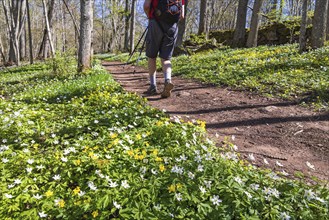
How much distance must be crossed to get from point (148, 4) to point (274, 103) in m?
3.27

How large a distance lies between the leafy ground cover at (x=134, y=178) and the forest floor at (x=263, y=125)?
485 mm

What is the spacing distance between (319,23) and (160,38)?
7.20 meters

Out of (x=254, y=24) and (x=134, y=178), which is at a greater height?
(x=254, y=24)

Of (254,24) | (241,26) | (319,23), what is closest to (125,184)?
(319,23)

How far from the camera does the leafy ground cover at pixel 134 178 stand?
212cm

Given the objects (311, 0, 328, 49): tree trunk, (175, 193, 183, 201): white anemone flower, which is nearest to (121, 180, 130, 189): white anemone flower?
(175, 193, 183, 201): white anemone flower

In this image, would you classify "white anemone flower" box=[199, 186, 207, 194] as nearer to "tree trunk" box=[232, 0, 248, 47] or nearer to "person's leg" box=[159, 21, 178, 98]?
"person's leg" box=[159, 21, 178, 98]

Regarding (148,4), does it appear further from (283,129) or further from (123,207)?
(123,207)

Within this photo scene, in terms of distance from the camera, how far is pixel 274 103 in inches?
215

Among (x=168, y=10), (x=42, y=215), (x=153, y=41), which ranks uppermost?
(x=168, y=10)

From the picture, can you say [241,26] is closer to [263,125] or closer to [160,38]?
[160,38]

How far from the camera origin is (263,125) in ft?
14.2

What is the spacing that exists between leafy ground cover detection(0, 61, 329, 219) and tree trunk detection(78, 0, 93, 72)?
5.77 meters

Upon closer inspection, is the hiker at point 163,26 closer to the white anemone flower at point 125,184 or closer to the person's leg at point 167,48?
the person's leg at point 167,48
